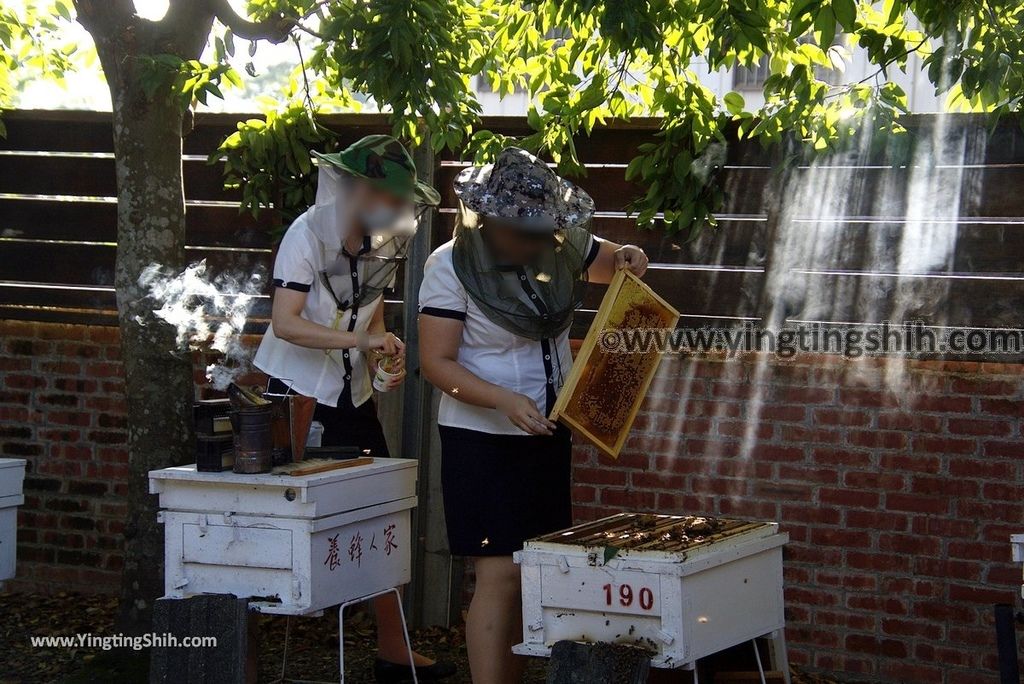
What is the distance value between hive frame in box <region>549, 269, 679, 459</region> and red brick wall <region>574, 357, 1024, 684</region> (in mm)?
910

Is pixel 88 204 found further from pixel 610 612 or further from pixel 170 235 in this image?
pixel 610 612

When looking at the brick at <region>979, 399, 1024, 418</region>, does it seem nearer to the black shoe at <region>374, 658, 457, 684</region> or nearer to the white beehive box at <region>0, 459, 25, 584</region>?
the black shoe at <region>374, 658, 457, 684</region>

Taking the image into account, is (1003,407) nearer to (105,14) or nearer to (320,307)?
(320,307)

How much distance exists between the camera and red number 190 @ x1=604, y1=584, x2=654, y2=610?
266 cm

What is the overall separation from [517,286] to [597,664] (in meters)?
1.03

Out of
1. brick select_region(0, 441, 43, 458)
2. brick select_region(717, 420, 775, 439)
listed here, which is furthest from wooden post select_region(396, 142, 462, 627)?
brick select_region(0, 441, 43, 458)

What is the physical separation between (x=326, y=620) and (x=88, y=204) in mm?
2102

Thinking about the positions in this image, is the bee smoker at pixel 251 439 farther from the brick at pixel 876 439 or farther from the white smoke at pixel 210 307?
the brick at pixel 876 439

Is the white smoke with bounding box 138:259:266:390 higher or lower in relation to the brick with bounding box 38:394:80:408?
higher

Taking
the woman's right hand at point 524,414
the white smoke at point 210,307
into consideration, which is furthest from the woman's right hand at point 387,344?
the white smoke at point 210,307

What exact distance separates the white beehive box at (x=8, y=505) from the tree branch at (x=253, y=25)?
1.68 m

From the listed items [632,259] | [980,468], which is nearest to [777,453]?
[980,468]

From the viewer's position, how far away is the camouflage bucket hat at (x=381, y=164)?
3.37m

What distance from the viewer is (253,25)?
402cm
